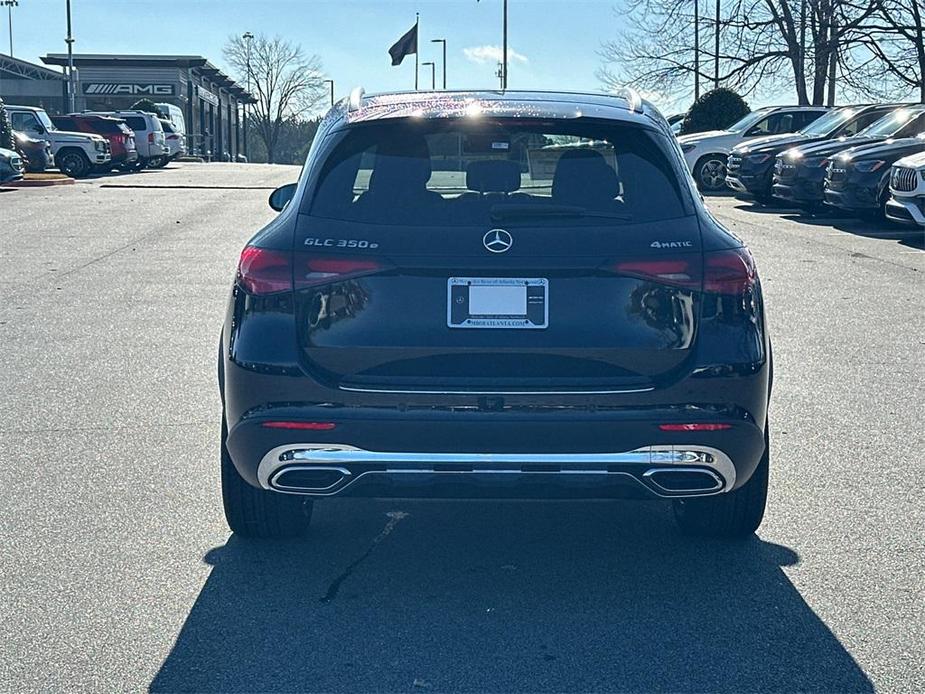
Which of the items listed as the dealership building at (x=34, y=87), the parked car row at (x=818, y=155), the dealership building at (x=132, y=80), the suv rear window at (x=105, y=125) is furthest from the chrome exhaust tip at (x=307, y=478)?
the dealership building at (x=34, y=87)

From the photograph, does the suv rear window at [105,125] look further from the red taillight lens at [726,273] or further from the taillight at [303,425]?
the red taillight lens at [726,273]

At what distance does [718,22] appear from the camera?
137ft

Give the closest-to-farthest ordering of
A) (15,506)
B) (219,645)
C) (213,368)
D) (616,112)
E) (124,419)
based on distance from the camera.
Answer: (219,645), (616,112), (15,506), (124,419), (213,368)

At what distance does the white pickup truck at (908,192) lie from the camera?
17031 millimetres

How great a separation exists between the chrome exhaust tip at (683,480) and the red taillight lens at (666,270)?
22.6 inches

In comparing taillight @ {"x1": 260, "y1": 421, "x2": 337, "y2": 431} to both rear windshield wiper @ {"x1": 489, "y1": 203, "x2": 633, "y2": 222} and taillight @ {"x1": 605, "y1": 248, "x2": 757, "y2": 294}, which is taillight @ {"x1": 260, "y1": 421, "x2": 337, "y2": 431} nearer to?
rear windshield wiper @ {"x1": 489, "y1": 203, "x2": 633, "y2": 222}

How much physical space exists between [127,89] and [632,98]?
3239 inches

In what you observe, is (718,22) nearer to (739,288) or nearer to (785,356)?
(785,356)

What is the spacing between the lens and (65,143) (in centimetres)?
3694

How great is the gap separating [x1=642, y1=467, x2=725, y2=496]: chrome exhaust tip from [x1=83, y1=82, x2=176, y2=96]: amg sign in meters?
82.3

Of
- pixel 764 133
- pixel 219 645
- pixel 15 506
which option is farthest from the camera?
pixel 764 133

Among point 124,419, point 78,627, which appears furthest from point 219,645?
point 124,419

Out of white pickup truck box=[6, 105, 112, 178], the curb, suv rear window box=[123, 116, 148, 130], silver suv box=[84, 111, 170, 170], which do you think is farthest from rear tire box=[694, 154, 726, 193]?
suv rear window box=[123, 116, 148, 130]

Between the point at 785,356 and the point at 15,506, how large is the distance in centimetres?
543
